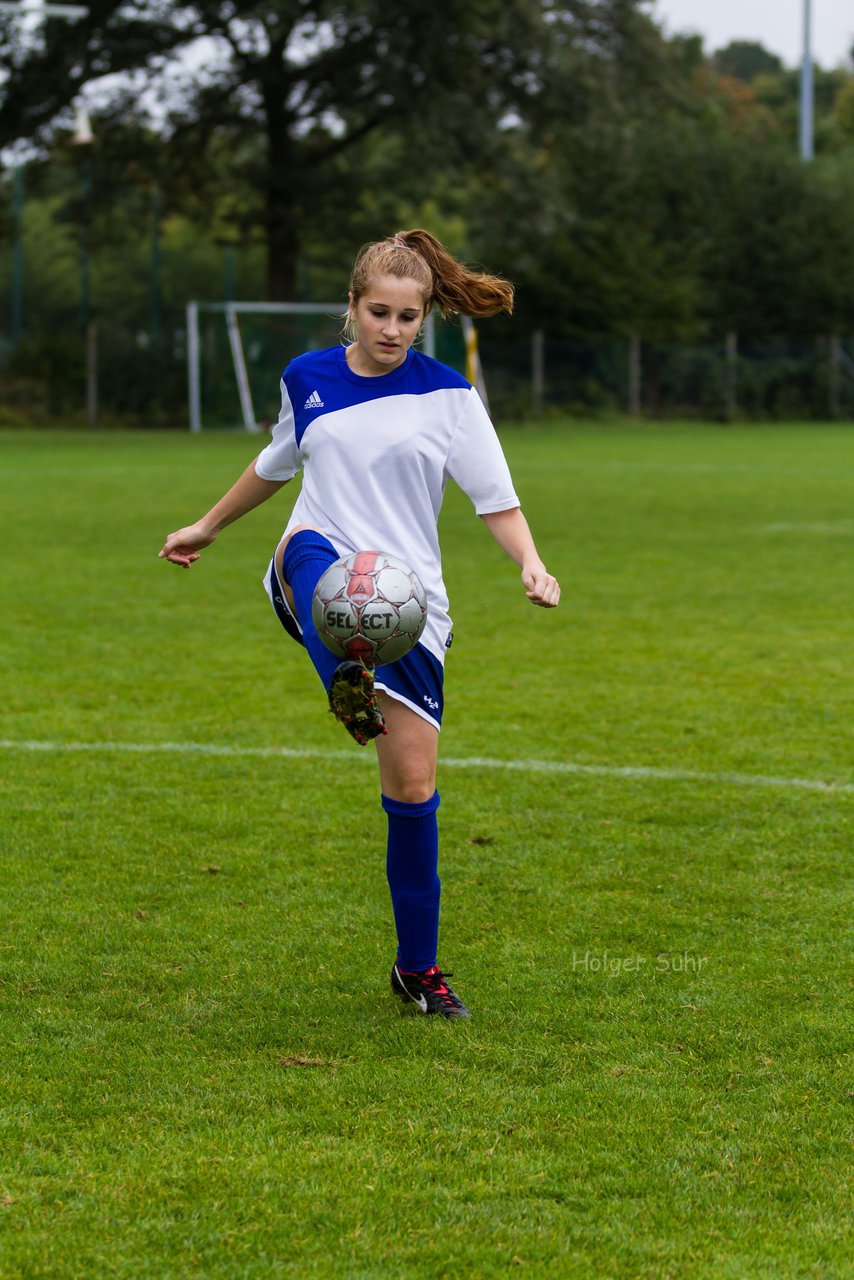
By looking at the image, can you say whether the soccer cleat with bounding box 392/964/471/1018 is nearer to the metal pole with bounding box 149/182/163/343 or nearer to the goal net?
the goal net

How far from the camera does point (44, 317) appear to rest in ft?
121

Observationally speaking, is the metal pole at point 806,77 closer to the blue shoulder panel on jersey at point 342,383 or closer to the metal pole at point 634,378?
the metal pole at point 634,378

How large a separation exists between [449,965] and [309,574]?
1187mm

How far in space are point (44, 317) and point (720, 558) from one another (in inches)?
1042

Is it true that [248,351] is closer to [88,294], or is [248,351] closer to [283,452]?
[88,294]

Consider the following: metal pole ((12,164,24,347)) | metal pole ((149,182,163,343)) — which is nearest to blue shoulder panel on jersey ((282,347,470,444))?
metal pole ((12,164,24,347))

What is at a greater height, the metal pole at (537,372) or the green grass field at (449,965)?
the metal pole at (537,372)

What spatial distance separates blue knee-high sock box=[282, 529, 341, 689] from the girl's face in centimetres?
Answer: 47

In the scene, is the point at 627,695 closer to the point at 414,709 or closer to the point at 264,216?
the point at 414,709

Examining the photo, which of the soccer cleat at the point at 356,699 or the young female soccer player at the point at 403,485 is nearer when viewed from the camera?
the soccer cleat at the point at 356,699

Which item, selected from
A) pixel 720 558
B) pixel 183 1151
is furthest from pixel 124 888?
pixel 720 558

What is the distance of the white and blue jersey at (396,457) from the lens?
13.1 ft

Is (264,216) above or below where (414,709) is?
above

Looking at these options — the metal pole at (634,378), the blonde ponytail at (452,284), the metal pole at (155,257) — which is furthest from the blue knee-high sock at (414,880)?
the metal pole at (634,378)
